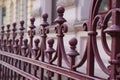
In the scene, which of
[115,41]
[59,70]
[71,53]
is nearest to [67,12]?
[59,70]

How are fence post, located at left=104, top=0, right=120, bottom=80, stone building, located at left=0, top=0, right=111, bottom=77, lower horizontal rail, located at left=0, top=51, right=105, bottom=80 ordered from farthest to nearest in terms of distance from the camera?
1. stone building, located at left=0, top=0, right=111, bottom=77
2. lower horizontal rail, located at left=0, top=51, right=105, bottom=80
3. fence post, located at left=104, top=0, right=120, bottom=80

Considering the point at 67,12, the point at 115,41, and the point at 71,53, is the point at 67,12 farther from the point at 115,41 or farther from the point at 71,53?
the point at 115,41

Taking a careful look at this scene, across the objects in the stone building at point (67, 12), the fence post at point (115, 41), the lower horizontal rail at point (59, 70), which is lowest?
the lower horizontal rail at point (59, 70)

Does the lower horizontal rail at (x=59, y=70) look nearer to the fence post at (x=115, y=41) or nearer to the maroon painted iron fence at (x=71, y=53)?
the maroon painted iron fence at (x=71, y=53)

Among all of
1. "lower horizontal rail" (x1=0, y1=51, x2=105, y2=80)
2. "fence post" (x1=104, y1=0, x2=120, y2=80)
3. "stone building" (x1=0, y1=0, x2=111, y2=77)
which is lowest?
"lower horizontal rail" (x1=0, y1=51, x2=105, y2=80)

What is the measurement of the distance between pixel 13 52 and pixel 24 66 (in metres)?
0.55

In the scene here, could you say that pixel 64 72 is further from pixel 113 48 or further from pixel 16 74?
pixel 16 74

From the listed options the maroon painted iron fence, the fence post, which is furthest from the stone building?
the fence post

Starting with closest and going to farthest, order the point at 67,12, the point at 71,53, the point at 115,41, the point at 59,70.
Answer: the point at 115,41 < the point at 71,53 < the point at 59,70 < the point at 67,12

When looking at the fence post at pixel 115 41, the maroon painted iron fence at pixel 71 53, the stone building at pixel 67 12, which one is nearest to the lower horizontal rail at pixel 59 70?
the maroon painted iron fence at pixel 71 53

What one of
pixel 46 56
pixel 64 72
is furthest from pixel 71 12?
pixel 64 72

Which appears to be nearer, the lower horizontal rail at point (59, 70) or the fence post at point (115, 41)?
the fence post at point (115, 41)

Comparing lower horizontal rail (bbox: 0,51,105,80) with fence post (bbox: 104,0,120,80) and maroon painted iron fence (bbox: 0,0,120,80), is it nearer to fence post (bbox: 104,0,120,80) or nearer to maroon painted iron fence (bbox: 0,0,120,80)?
maroon painted iron fence (bbox: 0,0,120,80)

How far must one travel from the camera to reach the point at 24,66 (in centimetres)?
249
